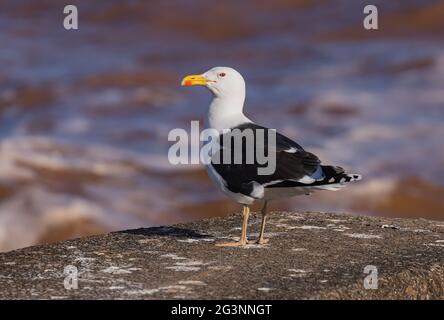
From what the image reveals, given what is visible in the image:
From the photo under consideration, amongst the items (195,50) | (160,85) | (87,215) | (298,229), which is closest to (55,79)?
(160,85)

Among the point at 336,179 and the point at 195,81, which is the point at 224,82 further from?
the point at 336,179

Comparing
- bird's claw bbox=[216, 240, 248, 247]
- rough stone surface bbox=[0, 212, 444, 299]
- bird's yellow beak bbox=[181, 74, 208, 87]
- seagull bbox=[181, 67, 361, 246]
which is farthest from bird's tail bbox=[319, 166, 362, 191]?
bird's yellow beak bbox=[181, 74, 208, 87]

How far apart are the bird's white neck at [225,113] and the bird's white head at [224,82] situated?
2 cm

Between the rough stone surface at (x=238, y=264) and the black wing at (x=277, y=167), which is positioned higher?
the black wing at (x=277, y=167)

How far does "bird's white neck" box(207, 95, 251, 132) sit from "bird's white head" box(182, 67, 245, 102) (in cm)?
2

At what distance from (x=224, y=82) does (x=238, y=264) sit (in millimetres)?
1124

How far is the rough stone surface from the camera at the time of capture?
5.16 m

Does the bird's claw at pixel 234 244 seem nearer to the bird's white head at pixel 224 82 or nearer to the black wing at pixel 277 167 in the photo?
the black wing at pixel 277 167

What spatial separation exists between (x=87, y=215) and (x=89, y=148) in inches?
122

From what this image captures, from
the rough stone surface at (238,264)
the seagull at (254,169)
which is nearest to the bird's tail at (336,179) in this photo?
the seagull at (254,169)

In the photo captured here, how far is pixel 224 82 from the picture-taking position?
20.6ft

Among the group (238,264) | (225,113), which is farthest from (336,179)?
(225,113)

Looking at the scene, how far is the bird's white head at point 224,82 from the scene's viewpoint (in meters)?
6.25
